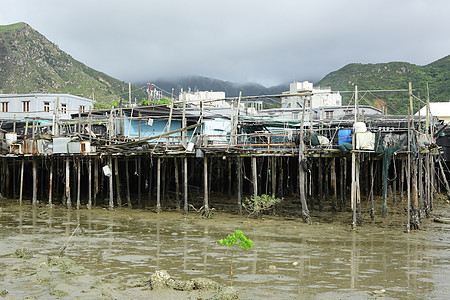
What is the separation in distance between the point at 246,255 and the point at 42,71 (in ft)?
253

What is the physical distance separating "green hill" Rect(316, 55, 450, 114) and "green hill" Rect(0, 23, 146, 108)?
3733cm

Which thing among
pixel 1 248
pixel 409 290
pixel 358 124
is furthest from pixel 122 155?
pixel 409 290

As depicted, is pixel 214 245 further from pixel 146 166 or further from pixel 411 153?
pixel 146 166

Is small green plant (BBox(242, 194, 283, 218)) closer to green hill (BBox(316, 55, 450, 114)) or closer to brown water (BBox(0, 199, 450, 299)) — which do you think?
brown water (BBox(0, 199, 450, 299))

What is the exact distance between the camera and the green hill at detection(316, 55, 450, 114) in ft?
183

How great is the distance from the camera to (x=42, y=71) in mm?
80375

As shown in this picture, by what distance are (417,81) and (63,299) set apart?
5977cm

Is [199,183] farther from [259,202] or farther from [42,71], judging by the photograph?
[42,71]

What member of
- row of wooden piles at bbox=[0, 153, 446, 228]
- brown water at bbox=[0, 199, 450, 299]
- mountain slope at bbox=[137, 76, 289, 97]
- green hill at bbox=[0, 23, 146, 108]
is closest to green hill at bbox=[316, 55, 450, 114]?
row of wooden piles at bbox=[0, 153, 446, 228]

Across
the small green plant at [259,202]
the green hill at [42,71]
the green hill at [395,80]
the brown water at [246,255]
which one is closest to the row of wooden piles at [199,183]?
the small green plant at [259,202]

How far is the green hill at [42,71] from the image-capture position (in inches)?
2963

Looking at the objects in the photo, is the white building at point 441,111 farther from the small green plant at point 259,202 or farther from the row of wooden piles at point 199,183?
the small green plant at point 259,202

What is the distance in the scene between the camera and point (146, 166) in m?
28.6

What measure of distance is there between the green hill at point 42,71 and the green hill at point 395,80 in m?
37.3
